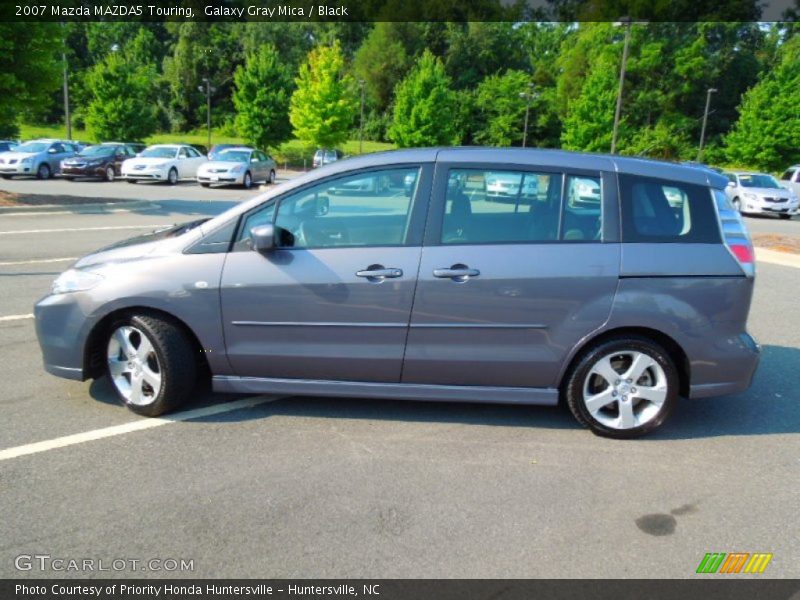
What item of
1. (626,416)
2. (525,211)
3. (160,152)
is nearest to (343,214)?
(525,211)

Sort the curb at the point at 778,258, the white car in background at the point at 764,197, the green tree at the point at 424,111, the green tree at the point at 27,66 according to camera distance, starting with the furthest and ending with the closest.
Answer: the green tree at the point at 424,111 < the white car in background at the point at 764,197 < the green tree at the point at 27,66 < the curb at the point at 778,258

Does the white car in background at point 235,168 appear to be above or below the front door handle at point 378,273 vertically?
below

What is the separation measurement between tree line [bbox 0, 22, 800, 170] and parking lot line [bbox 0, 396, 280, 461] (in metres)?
12.6

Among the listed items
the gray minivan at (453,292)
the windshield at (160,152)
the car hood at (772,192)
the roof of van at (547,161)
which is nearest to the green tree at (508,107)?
the car hood at (772,192)

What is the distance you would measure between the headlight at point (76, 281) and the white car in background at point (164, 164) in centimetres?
2284

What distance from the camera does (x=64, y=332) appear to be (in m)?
4.37

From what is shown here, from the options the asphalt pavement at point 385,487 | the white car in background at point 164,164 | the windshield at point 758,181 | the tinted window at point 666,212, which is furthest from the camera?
the white car in background at point 164,164

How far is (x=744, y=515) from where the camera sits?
338cm

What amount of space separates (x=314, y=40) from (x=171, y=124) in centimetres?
2192

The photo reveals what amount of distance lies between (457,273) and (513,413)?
1224 mm

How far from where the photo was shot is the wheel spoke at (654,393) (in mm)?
4188

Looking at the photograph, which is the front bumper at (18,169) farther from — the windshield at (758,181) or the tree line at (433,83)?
the windshield at (758,181)

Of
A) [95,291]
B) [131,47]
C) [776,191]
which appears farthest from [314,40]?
[95,291]

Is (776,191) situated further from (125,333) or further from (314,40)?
(314,40)
